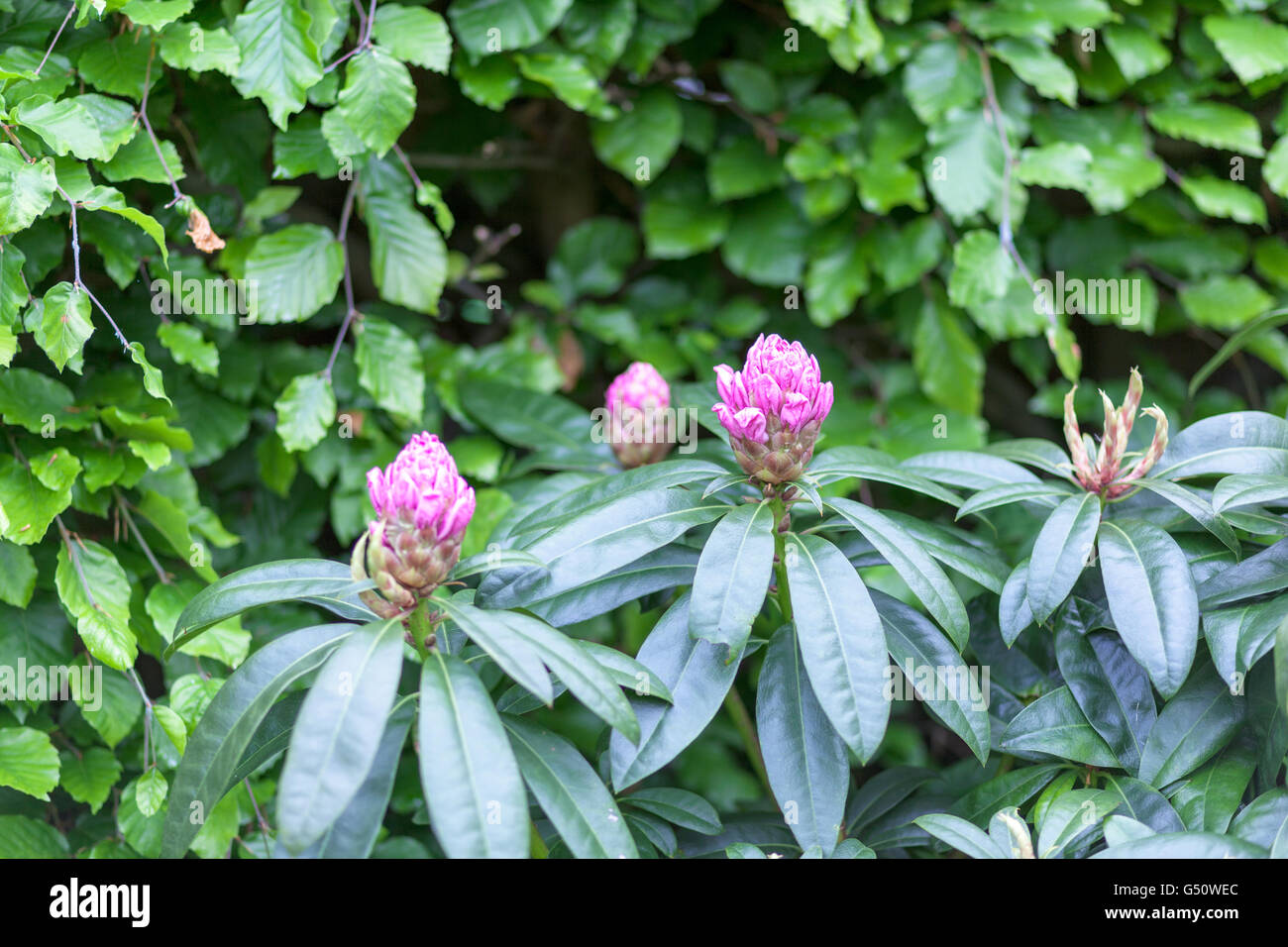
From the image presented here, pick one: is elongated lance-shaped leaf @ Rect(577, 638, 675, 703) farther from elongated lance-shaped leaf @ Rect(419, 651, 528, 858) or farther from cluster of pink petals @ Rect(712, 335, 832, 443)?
cluster of pink petals @ Rect(712, 335, 832, 443)

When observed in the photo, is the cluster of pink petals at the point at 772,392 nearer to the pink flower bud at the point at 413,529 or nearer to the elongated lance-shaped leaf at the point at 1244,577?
the pink flower bud at the point at 413,529

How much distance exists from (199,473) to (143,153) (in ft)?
1.91

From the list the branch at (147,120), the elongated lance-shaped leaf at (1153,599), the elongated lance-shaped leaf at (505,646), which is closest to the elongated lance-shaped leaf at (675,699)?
the elongated lance-shaped leaf at (505,646)

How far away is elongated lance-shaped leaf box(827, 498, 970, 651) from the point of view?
99cm

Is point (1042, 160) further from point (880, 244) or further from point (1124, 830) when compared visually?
point (1124, 830)

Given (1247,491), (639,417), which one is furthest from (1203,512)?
(639,417)

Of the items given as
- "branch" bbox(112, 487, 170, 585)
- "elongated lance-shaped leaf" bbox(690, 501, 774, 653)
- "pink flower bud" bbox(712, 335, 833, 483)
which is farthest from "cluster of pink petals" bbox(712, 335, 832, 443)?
"branch" bbox(112, 487, 170, 585)

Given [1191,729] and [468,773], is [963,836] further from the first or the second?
[468,773]

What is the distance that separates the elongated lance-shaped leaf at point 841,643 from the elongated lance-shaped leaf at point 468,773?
12.2 inches

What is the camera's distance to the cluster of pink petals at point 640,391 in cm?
142

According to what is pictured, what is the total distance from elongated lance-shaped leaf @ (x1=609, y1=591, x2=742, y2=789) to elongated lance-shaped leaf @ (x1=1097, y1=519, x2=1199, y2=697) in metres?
0.36

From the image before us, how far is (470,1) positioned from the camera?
4.97ft
